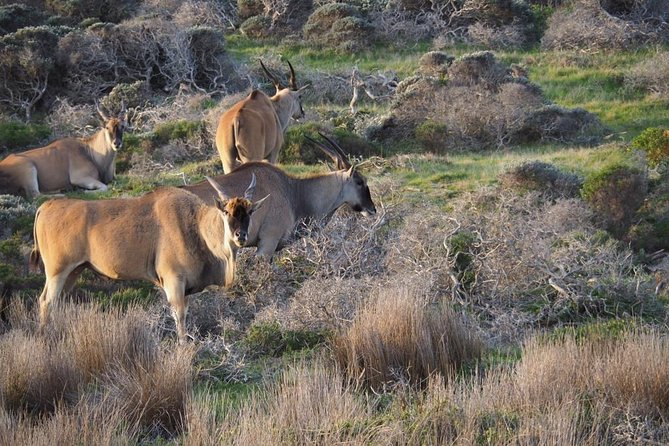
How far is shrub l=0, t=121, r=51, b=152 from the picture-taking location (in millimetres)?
18469

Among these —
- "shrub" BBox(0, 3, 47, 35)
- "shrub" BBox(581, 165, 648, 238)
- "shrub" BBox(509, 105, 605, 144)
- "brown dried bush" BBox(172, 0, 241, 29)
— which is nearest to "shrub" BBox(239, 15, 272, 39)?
"brown dried bush" BBox(172, 0, 241, 29)

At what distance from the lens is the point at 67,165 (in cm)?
1642

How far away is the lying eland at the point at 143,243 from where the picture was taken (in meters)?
9.57

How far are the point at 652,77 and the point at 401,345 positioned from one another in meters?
14.6

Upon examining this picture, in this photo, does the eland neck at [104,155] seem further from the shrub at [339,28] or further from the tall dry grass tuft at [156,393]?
the tall dry grass tuft at [156,393]

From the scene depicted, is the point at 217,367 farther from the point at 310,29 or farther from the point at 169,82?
the point at 310,29

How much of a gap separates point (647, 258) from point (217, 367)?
249 inches

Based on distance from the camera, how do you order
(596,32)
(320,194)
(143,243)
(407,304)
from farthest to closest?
(596,32) → (320,194) → (143,243) → (407,304)

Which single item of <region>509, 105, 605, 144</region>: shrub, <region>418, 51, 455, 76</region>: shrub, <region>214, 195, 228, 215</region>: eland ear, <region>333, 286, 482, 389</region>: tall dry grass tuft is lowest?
<region>509, 105, 605, 144</region>: shrub

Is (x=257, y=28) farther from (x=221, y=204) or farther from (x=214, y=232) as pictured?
(x=221, y=204)

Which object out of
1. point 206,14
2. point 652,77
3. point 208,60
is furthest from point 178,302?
point 206,14

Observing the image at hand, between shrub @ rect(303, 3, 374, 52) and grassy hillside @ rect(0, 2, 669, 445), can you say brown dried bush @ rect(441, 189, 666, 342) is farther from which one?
shrub @ rect(303, 3, 374, 52)

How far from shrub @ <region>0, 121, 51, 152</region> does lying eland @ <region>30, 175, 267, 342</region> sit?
896 centimetres

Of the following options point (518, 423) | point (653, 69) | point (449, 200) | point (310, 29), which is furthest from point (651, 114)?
point (518, 423)
